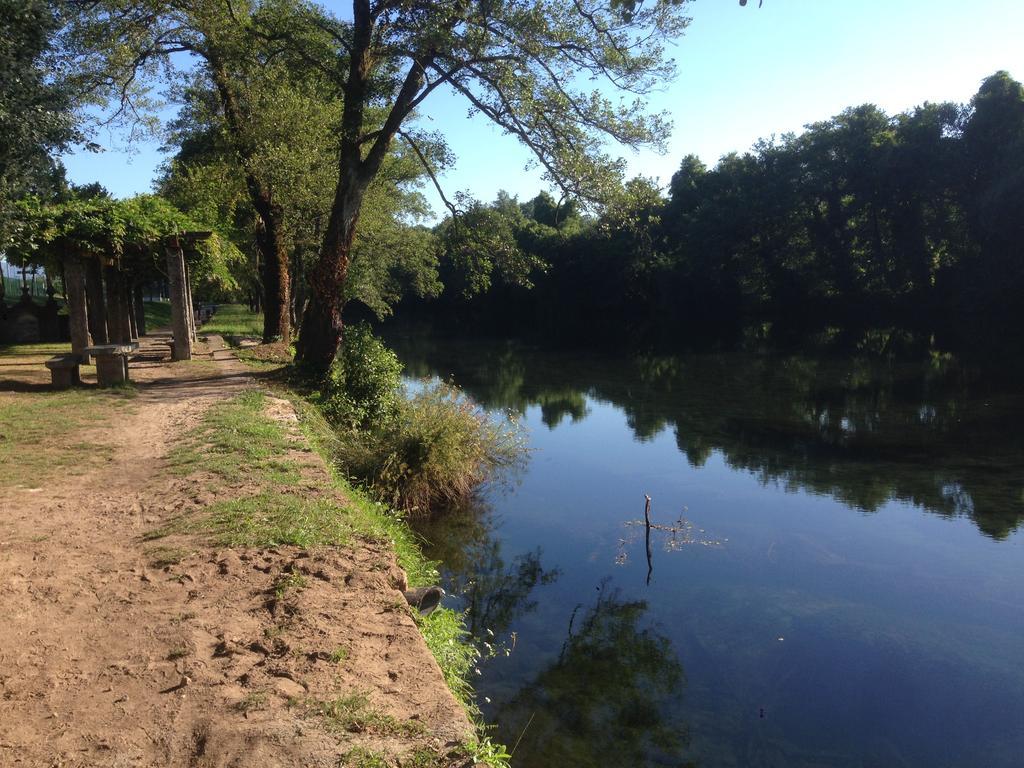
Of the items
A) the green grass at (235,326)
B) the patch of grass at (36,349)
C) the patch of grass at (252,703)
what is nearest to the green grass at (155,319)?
the green grass at (235,326)

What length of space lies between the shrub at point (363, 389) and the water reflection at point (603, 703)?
616 centimetres

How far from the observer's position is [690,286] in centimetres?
5288

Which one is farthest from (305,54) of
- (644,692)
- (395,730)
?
(395,730)

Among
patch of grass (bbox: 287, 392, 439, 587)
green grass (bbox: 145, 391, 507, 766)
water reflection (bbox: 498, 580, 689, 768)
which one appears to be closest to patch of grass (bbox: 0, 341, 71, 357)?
patch of grass (bbox: 287, 392, 439, 587)

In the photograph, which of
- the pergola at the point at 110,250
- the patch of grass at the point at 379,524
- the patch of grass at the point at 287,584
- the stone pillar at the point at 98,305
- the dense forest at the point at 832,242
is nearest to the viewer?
the patch of grass at the point at 287,584

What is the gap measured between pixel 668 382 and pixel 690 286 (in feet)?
98.2

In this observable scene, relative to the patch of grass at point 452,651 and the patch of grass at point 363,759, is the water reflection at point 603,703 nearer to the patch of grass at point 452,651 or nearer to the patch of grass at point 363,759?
the patch of grass at point 452,651

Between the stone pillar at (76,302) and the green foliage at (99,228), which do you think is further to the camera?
the stone pillar at (76,302)

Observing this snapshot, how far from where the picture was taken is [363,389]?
43.5 feet

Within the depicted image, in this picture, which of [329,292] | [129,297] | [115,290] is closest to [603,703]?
A: [329,292]

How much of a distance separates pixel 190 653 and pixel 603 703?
320cm

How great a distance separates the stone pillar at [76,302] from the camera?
1460 cm

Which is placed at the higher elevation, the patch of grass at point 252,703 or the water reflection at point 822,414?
the patch of grass at point 252,703

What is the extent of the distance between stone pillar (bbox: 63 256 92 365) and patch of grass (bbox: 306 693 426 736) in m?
12.9
